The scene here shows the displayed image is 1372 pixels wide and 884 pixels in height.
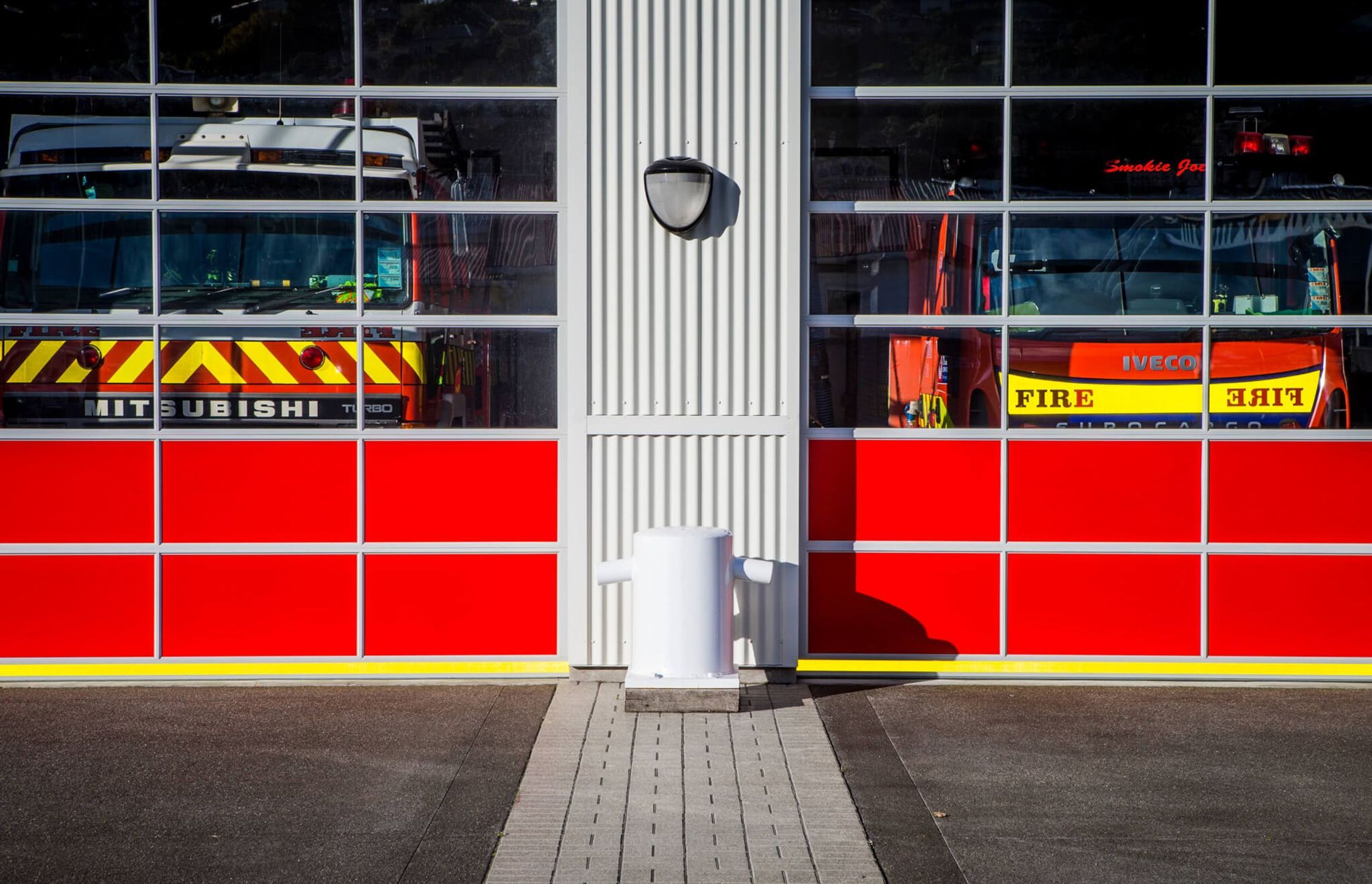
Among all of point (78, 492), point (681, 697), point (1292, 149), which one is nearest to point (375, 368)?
point (78, 492)

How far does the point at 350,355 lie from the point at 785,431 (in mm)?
2425

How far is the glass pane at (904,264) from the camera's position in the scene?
741 centimetres

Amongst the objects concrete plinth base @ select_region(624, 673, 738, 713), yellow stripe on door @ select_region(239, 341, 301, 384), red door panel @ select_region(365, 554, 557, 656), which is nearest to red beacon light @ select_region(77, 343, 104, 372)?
yellow stripe on door @ select_region(239, 341, 301, 384)

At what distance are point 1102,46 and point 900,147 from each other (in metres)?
1.25

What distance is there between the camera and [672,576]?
6.58 metres

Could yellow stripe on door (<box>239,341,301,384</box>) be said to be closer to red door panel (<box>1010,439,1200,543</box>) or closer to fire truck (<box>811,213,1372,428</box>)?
fire truck (<box>811,213,1372,428</box>)

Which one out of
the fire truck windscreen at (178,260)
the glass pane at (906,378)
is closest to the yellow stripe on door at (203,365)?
the fire truck windscreen at (178,260)

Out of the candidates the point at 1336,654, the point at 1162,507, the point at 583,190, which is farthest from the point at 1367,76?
the point at 583,190

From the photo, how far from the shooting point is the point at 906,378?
7418 millimetres

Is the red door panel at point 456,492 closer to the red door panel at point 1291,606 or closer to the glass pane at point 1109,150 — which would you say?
the glass pane at point 1109,150

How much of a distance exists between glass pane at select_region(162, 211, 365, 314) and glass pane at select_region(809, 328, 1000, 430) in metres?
2.72

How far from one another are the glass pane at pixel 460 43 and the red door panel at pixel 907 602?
314cm

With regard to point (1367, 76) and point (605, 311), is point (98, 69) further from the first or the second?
point (1367, 76)

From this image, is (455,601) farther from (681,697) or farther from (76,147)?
(76,147)
